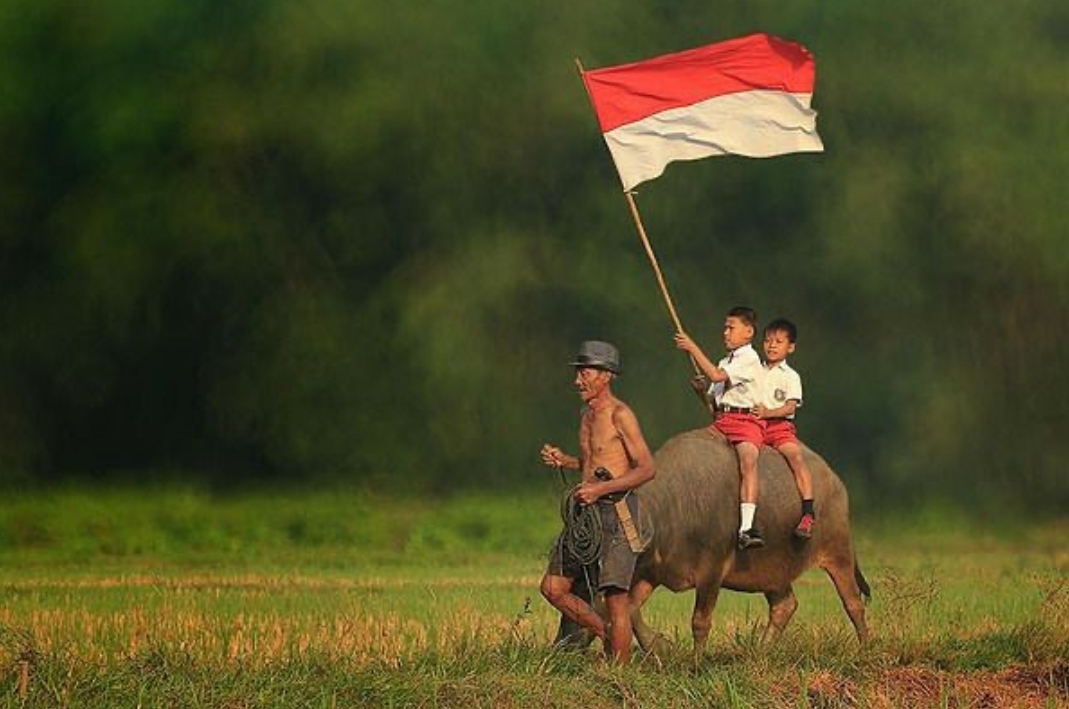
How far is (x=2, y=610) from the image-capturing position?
492 inches

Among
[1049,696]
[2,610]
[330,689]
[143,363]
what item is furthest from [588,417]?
[143,363]

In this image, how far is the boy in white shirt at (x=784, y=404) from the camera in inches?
437

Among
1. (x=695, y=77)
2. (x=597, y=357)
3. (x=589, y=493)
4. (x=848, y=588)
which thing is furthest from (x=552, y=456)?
(x=695, y=77)

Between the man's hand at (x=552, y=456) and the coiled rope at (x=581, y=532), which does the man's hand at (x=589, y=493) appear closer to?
the coiled rope at (x=581, y=532)

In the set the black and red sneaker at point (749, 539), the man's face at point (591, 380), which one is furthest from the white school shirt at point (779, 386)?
the man's face at point (591, 380)

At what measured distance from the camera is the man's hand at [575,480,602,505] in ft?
32.6

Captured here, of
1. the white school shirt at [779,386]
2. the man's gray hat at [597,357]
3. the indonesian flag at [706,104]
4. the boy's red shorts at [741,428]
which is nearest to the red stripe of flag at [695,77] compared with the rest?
the indonesian flag at [706,104]

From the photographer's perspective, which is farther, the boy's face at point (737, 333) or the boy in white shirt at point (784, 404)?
the boy in white shirt at point (784, 404)

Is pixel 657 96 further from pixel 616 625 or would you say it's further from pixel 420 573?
pixel 420 573

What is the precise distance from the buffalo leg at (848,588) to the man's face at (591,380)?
236cm

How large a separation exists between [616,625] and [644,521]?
51 cm

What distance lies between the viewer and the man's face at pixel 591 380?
397 inches

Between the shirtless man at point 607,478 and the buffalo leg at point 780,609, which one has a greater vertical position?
the shirtless man at point 607,478

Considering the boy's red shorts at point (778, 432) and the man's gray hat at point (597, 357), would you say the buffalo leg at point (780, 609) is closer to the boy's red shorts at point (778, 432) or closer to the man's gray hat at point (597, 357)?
the boy's red shorts at point (778, 432)
